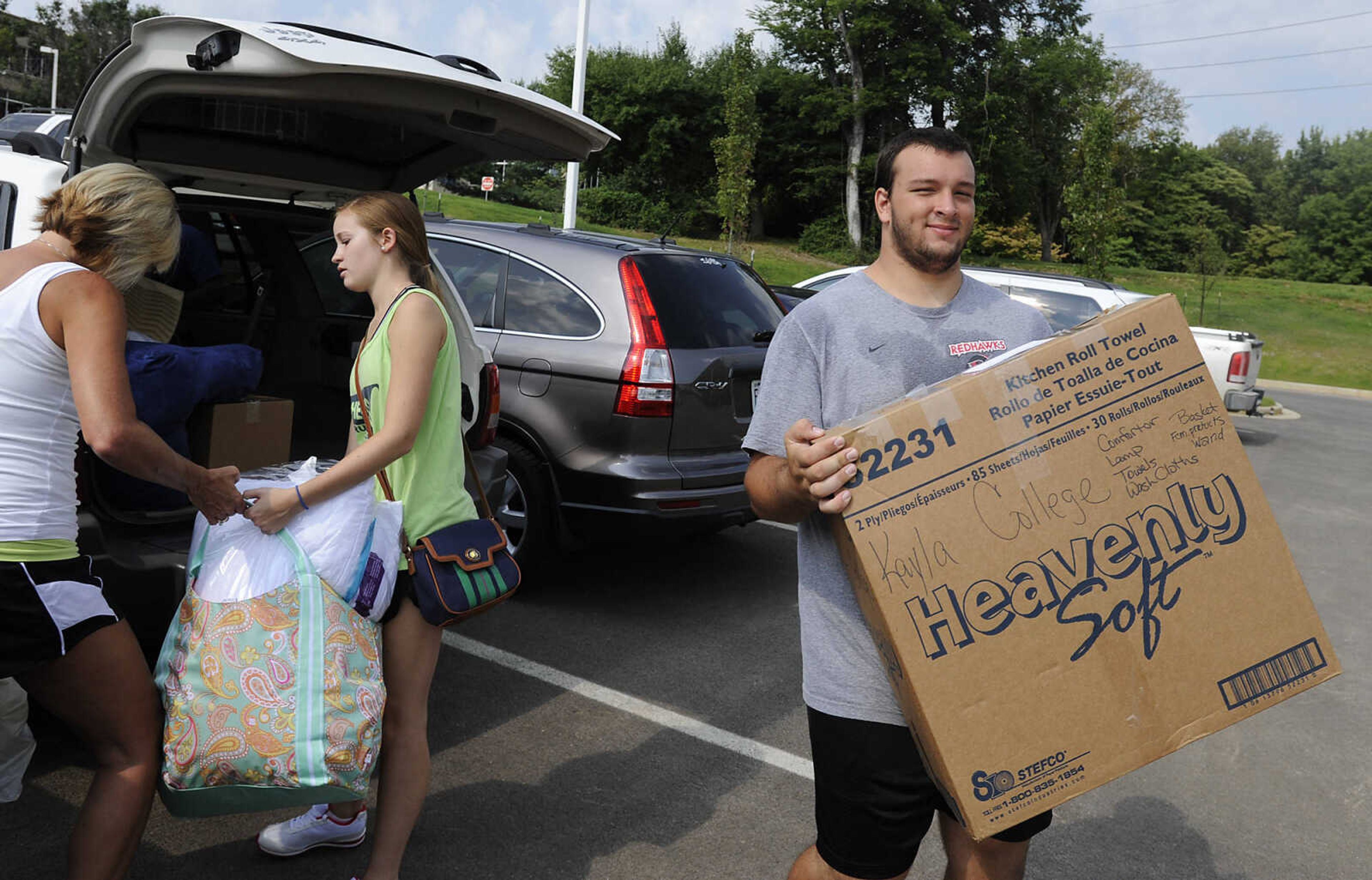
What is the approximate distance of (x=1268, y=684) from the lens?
200 cm

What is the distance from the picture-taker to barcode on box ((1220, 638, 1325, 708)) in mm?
1988

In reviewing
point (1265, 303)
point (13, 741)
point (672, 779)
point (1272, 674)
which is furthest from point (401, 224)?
point (1265, 303)

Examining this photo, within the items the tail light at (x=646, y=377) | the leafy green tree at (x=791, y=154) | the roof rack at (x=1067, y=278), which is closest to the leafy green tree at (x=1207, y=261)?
the leafy green tree at (x=791, y=154)

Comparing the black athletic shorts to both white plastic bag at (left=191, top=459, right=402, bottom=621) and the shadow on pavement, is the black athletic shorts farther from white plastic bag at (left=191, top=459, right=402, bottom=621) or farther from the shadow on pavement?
the shadow on pavement

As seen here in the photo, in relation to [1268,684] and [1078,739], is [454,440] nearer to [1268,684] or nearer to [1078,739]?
[1078,739]

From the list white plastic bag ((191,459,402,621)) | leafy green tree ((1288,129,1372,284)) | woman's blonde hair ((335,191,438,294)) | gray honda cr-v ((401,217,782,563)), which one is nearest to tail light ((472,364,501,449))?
gray honda cr-v ((401,217,782,563))

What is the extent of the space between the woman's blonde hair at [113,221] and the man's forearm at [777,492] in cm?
139

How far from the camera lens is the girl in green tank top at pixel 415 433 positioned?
262 centimetres

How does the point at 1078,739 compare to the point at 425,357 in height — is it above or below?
below

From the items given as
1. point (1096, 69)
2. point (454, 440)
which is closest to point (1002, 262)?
point (1096, 69)

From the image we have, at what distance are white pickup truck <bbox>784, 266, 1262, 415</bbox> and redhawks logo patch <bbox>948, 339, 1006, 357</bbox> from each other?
23.4 feet

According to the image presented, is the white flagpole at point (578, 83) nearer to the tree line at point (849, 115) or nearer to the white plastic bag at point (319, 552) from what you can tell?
the white plastic bag at point (319, 552)

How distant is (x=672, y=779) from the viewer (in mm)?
3666

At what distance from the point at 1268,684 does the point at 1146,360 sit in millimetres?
635
